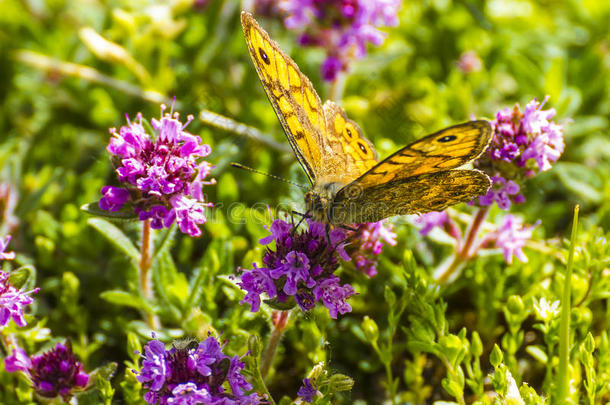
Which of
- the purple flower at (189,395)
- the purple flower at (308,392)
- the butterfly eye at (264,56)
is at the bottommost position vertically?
the purple flower at (189,395)

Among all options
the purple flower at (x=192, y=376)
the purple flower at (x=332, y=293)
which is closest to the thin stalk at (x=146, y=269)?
the purple flower at (x=192, y=376)

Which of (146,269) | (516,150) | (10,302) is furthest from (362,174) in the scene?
(10,302)

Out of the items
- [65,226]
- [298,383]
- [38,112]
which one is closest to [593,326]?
[298,383]

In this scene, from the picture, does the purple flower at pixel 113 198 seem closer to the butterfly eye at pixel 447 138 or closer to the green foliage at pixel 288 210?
the green foliage at pixel 288 210

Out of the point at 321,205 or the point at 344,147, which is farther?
the point at 344,147

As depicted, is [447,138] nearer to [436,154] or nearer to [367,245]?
[436,154]

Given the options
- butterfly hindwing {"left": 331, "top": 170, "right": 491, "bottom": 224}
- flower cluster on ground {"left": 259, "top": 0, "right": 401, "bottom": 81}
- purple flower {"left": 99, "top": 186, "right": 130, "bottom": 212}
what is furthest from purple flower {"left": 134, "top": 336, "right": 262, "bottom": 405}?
flower cluster on ground {"left": 259, "top": 0, "right": 401, "bottom": 81}
